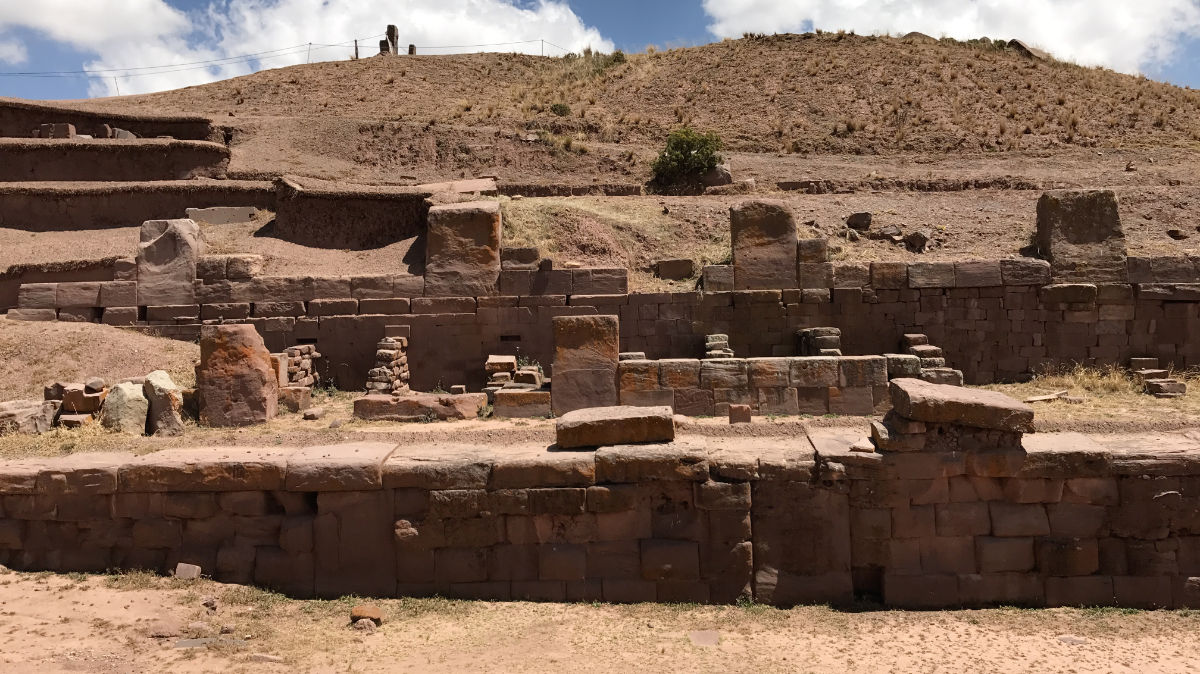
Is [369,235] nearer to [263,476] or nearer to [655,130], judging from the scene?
[263,476]

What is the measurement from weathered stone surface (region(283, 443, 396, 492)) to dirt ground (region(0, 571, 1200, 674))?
34.8 inches

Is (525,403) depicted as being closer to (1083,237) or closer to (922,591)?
(922,591)

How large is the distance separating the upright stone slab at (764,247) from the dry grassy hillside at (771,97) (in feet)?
47.8

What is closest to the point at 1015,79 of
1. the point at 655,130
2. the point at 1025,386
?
the point at 655,130

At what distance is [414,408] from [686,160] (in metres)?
14.0

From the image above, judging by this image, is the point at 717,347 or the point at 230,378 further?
the point at 717,347

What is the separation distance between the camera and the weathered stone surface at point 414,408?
12.2 meters

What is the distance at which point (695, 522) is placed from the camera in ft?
22.2

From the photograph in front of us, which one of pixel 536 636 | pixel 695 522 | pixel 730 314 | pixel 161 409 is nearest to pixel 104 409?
pixel 161 409

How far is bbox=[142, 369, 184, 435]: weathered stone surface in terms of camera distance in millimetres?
10953

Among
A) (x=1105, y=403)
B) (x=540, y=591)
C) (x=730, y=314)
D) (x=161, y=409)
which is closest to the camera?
(x=540, y=591)

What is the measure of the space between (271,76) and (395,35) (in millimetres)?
8146

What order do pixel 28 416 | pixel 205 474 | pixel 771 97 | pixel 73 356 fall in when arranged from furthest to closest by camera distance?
pixel 771 97, pixel 73 356, pixel 28 416, pixel 205 474

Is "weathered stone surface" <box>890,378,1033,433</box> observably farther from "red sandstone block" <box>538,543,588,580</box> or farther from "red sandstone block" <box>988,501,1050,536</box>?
"red sandstone block" <box>538,543,588,580</box>
